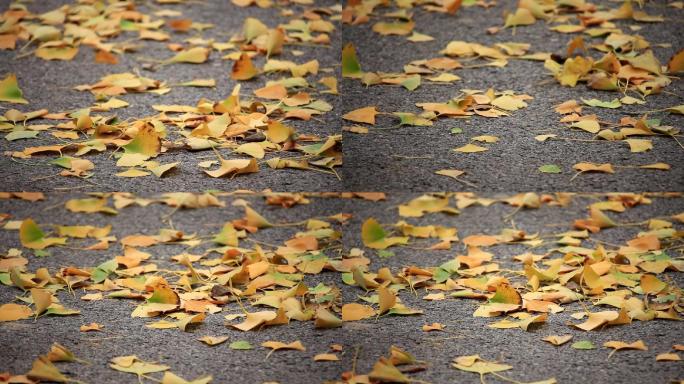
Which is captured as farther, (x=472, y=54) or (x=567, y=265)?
(x=472, y=54)

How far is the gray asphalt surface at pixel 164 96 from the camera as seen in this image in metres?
2.48

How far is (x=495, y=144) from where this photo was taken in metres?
2.56

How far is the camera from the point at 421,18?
309cm

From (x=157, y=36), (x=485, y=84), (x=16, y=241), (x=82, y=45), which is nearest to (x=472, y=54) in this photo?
(x=485, y=84)

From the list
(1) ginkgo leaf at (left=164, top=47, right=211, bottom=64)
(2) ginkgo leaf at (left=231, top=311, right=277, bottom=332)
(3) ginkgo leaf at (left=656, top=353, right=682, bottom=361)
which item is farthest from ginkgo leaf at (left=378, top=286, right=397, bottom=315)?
(1) ginkgo leaf at (left=164, top=47, right=211, bottom=64)

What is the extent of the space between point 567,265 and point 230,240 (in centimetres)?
83

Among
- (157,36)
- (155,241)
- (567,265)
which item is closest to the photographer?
(567,265)

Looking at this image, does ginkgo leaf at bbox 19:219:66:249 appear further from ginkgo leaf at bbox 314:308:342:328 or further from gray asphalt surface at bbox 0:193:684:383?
ginkgo leaf at bbox 314:308:342:328

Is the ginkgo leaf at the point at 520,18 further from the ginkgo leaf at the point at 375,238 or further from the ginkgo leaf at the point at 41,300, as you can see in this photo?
the ginkgo leaf at the point at 41,300

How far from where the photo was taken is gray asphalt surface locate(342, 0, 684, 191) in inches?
98.8

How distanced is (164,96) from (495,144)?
0.88 meters

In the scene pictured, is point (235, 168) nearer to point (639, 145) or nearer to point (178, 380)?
point (178, 380)

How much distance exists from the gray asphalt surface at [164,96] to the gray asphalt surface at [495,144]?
11 cm

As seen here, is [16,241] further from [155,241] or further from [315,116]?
[315,116]
